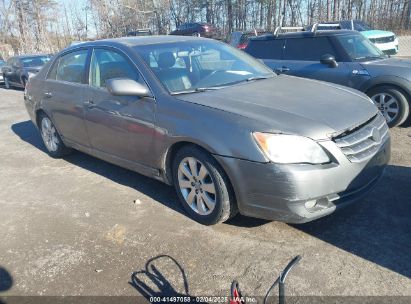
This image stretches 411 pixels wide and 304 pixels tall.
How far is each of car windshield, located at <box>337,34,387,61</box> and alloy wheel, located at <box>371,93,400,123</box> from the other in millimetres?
820

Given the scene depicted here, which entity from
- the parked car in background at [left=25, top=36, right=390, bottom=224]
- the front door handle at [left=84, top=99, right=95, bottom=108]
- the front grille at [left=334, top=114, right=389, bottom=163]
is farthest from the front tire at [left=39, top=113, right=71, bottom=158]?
the front grille at [left=334, top=114, right=389, bottom=163]

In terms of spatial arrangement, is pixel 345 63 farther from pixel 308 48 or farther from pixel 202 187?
pixel 202 187

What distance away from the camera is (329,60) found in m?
6.58

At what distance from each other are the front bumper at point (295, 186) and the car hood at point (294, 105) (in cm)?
23

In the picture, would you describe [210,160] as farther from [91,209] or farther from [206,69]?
[91,209]

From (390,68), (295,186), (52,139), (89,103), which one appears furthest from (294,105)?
(52,139)

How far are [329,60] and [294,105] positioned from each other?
3657 mm

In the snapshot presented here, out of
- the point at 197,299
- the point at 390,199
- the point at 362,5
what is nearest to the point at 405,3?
the point at 362,5

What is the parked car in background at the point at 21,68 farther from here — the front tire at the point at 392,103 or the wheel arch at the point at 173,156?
the wheel arch at the point at 173,156

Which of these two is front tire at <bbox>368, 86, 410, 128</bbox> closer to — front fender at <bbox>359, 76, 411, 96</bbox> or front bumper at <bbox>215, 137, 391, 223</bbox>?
front fender at <bbox>359, 76, 411, 96</bbox>

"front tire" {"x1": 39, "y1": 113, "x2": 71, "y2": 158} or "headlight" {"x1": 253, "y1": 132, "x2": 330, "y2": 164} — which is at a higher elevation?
"headlight" {"x1": 253, "y1": 132, "x2": 330, "y2": 164}

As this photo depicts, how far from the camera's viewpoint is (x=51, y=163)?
5.80 metres

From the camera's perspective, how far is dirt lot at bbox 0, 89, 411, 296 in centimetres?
280

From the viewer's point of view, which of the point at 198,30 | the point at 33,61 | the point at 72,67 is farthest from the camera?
the point at 198,30
